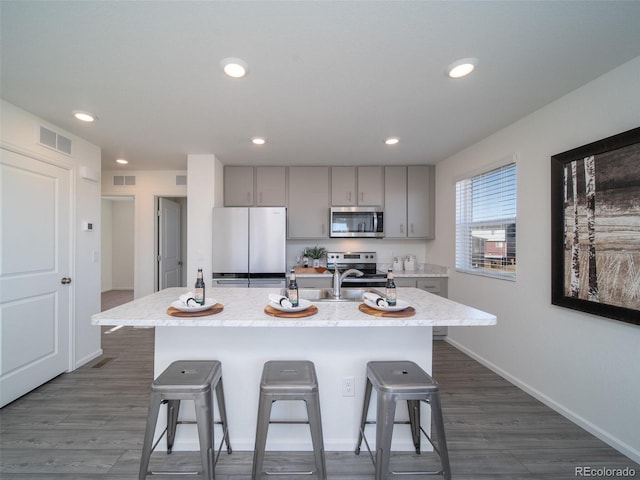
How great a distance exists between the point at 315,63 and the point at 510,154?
6.77 ft

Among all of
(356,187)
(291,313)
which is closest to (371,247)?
(356,187)

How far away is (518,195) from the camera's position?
8.21 ft

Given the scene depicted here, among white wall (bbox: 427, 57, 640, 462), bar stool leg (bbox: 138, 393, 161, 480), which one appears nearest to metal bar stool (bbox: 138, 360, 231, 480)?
bar stool leg (bbox: 138, 393, 161, 480)

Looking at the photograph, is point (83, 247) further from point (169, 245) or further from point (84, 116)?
point (169, 245)

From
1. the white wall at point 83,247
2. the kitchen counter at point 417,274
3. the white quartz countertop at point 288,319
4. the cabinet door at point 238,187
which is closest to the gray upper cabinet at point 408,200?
the kitchen counter at point 417,274

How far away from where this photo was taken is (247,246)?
3.42 metres

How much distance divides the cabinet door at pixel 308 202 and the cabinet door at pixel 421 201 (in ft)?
3.97

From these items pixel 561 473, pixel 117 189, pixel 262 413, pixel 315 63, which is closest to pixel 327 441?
pixel 262 413

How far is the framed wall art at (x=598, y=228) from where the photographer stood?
1.61m

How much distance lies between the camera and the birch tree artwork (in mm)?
1609

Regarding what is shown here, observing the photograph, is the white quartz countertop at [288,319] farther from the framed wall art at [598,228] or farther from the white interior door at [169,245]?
the white interior door at [169,245]

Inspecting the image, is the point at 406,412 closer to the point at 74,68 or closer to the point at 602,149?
the point at 602,149

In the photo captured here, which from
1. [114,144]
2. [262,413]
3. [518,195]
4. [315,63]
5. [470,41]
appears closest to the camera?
[262,413]

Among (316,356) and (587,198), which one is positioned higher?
(587,198)
